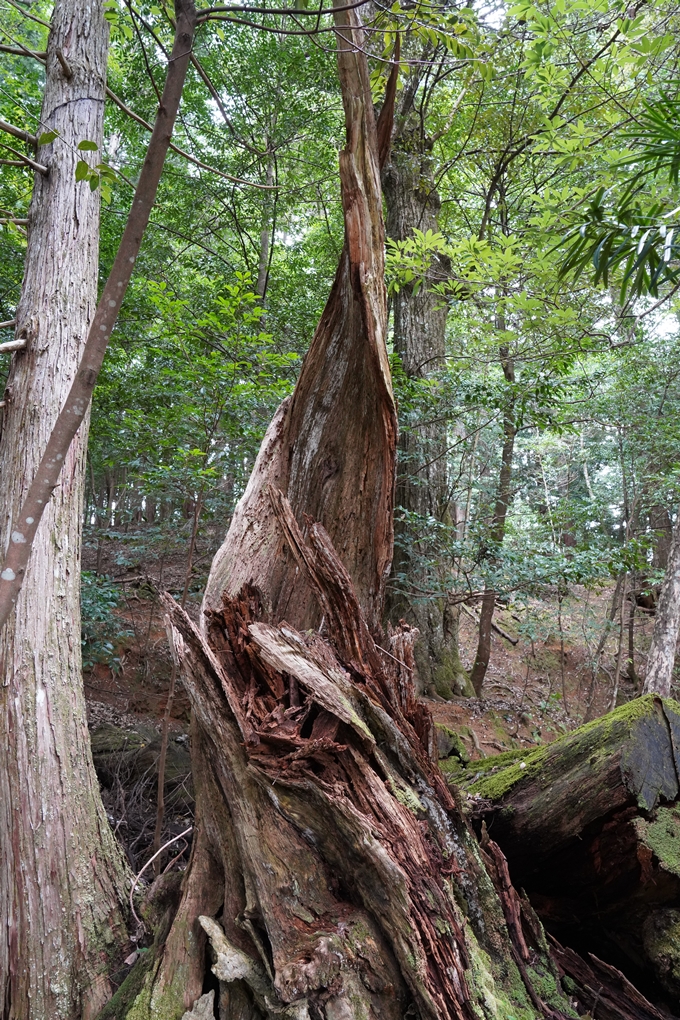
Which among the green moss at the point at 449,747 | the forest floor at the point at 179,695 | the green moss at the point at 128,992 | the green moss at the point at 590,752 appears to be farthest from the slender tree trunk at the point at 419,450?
the green moss at the point at 128,992

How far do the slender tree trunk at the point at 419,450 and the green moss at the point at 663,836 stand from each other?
12.1 ft

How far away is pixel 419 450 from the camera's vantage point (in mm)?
6230

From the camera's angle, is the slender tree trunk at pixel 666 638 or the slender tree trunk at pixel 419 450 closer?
the slender tree trunk at pixel 419 450

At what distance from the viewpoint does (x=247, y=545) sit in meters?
2.63

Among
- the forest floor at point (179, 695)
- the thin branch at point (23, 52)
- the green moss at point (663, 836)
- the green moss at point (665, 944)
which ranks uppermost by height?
the thin branch at point (23, 52)

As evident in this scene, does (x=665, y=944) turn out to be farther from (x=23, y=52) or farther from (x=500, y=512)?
(x=500, y=512)

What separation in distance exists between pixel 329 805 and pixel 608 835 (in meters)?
1.25

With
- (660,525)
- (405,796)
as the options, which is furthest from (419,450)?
(660,525)

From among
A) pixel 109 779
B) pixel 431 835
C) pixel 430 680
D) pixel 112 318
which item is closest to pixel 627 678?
pixel 430 680

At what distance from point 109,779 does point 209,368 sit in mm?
3178

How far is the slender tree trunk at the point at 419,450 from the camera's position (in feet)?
20.0

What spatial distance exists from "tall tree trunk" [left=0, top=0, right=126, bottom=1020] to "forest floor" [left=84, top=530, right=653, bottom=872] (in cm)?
45

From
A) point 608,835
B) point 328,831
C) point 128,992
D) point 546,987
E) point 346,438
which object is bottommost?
point 128,992

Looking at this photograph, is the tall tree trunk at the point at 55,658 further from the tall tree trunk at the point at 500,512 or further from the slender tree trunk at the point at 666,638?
the slender tree trunk at the point at 666,638
